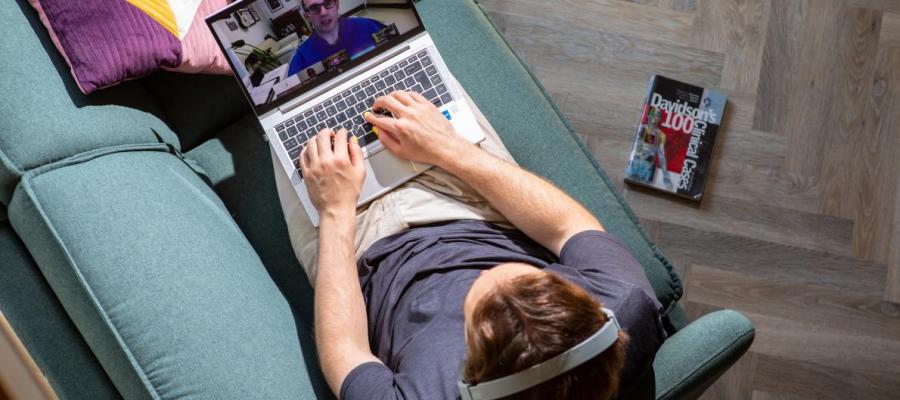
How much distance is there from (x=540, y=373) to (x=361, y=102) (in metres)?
0.72

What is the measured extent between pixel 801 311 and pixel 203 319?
5.55 ft

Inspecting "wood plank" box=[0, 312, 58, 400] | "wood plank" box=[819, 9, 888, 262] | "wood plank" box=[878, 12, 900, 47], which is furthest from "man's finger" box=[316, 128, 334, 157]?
"wood plank" box=[878, 12, 900, 47]

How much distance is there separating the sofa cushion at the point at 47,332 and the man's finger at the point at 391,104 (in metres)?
0.74

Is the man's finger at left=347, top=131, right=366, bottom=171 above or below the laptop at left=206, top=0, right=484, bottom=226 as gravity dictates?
below

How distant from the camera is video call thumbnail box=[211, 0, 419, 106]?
4.43 feet

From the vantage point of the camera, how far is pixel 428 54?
1.47 meters

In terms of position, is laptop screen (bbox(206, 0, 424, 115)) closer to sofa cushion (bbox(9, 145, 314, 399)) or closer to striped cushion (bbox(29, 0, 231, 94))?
striped cushion (bbox(29, 0, 231, 94))

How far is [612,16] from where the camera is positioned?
213cm

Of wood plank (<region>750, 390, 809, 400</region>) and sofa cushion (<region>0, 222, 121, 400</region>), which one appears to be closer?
sofa cushion (<region>0, 222, 121, 400</region>)

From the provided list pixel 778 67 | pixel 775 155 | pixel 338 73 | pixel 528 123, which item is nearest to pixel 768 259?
pixel 775 155

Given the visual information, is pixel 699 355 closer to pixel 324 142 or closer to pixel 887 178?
pixel 324 142

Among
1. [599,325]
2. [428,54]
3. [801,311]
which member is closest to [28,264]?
[428,54]

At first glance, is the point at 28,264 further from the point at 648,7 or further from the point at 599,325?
Answer: the point at 648,7

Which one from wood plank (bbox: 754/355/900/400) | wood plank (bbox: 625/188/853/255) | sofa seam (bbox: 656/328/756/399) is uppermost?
sofa seam (bbox: 656/328/756/399)
